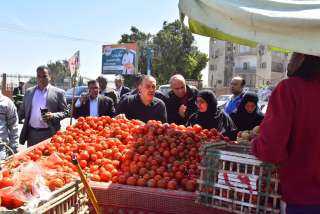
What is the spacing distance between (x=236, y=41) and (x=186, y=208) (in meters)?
1.95

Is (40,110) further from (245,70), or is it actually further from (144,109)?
(245,70)

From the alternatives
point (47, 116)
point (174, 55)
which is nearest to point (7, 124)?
point (47, 116)

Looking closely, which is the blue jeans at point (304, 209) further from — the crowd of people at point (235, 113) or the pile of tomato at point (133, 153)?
the pile of tomato at point (133, 153)

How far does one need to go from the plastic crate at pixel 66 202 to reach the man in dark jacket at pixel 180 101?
3945mm

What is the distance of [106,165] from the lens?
12.4ft

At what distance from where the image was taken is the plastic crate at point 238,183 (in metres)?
2.50

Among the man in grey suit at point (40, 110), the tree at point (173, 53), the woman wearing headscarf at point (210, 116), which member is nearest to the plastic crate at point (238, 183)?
the woman wearing headscarf at point (210, 116)

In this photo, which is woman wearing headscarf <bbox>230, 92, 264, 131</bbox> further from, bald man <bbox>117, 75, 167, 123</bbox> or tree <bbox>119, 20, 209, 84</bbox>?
tree <bbox>119, 20, 209, 84</bbox>

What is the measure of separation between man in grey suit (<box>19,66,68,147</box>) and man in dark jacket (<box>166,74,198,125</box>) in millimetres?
1808

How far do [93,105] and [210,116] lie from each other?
2.54 meters

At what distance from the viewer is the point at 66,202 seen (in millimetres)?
2639

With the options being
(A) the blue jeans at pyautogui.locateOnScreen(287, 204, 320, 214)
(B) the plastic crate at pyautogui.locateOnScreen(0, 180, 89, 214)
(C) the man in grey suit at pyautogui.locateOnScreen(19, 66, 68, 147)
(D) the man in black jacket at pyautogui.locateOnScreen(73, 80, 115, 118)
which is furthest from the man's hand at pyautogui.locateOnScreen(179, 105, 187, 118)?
(A) the blue jeans at pyautogui.locateOnScreen(287, 204, 320, 214)

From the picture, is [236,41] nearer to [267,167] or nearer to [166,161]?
[166,161]

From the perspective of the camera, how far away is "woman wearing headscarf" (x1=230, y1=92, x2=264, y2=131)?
633 cm
